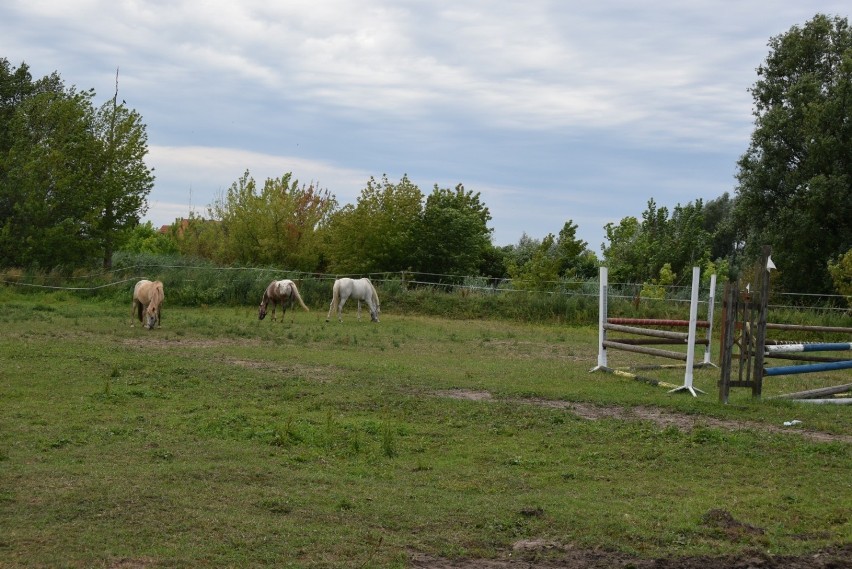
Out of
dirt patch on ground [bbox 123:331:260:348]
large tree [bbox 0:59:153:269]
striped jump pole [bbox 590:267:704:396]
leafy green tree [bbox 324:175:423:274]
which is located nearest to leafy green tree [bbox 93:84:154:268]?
large tree [bbox 0:59:153:269]

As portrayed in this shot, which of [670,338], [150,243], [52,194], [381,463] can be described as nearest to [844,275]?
[670,338]

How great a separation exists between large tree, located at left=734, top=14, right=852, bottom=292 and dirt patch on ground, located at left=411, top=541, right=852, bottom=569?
3141cm

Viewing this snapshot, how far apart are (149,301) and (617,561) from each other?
17.5 m

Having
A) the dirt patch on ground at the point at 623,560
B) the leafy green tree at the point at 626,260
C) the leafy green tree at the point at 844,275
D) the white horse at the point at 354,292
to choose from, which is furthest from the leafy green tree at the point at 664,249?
the dirt patch on ground at the point at 623,560

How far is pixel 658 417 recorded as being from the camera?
10914mm

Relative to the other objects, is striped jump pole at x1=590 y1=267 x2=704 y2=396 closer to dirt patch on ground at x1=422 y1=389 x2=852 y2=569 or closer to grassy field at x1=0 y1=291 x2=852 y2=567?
grassy field at x1=0 y1=291 x2=852 y2=567

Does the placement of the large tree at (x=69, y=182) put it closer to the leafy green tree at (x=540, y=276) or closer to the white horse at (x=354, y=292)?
the white horse at (x=354, y=292)

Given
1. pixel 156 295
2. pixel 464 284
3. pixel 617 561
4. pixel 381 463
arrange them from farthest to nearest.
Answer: pixel 464 284 < pixel 156 295 < pixel 381 463 < pixel 617 561

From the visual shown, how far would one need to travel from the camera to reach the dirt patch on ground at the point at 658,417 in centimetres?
1016

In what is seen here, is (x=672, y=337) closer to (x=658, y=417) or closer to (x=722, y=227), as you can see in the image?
(x=658, y=417)

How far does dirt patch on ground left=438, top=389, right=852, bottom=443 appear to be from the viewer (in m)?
10.2

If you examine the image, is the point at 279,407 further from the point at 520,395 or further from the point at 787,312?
the point at 787,312

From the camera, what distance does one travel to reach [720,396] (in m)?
11.8

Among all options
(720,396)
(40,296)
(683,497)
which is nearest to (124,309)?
(40,296)
